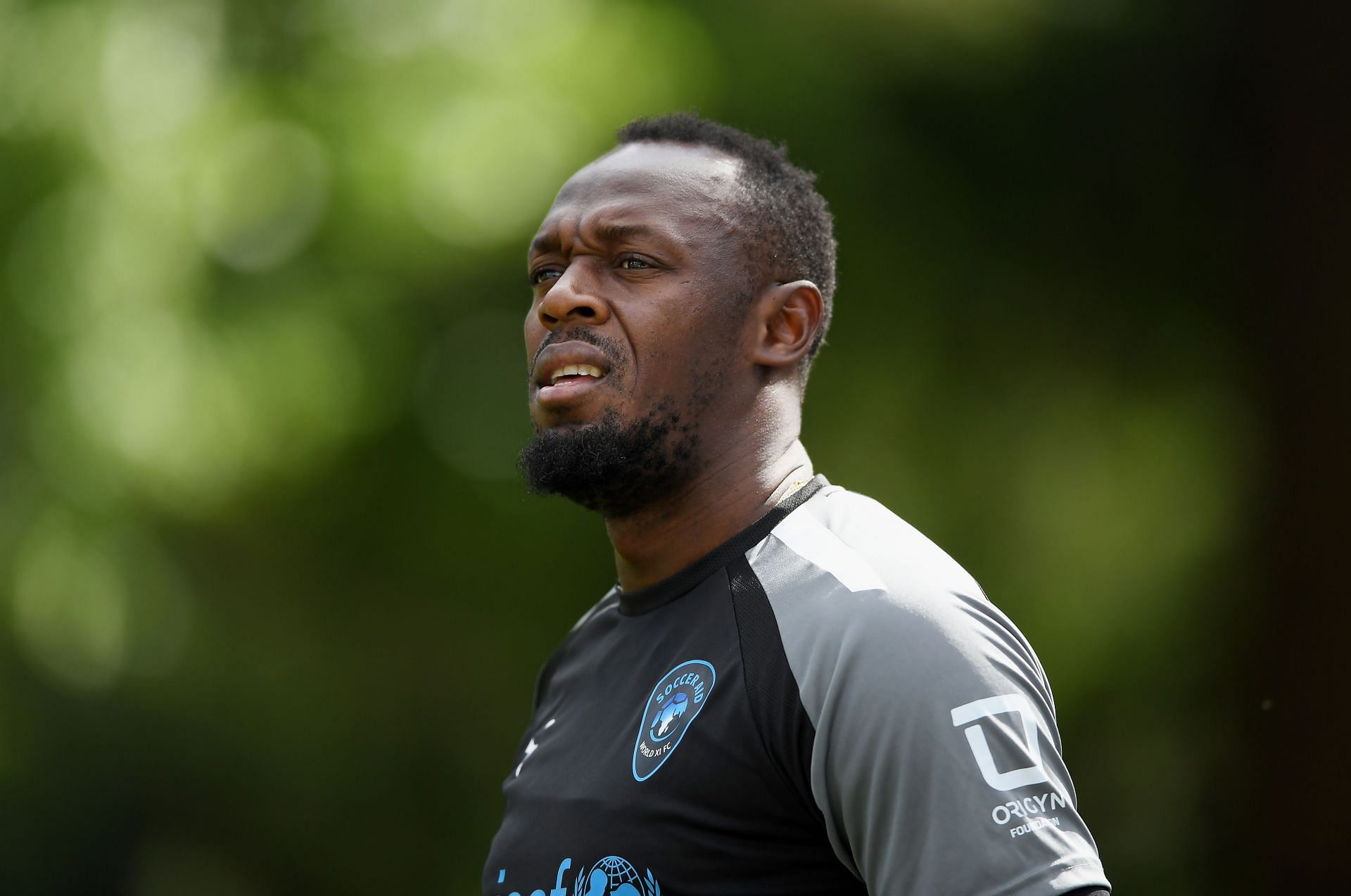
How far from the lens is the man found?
64.2 inches

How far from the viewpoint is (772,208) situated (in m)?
2.50

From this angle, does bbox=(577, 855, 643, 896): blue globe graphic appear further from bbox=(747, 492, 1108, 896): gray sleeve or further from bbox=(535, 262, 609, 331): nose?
bbox=(535, 262, 609, 331): nose

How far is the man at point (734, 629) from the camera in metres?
1.63

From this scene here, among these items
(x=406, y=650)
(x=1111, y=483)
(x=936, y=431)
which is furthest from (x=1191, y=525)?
(x=406, y=650)

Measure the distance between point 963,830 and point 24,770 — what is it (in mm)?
5146

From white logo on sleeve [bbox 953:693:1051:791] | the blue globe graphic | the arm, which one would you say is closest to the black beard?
the arm

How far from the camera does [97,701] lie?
5660mm

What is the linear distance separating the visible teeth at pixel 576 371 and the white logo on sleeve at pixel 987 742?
925mm

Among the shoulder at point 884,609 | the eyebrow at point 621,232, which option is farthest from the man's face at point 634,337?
the shoulder at point 884,609

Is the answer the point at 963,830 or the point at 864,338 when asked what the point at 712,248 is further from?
the point at 864,338

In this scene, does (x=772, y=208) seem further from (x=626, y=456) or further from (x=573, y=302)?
(x=626, y=456)

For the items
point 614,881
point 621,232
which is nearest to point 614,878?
point 614,881

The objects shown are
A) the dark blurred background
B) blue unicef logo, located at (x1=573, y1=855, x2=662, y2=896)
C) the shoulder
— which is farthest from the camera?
the dark blurred background

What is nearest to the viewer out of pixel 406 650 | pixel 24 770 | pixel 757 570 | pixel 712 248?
pixel 757 570
